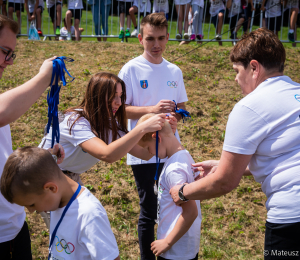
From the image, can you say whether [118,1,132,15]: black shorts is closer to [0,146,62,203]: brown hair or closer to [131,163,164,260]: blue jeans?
[131,163,164,260]: blue jeans

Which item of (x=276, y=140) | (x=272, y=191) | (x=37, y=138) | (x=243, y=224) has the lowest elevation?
(x=243, y=224)

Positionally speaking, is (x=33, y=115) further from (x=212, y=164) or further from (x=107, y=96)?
(x=212, y=164)

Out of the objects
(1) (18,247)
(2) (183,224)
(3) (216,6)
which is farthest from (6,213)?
(3) (216,6)

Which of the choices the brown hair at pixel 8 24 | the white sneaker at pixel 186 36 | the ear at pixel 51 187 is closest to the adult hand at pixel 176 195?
the ear at pixel 51 187

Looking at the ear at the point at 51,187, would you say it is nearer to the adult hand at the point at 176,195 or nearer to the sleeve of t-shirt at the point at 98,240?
the sleeve of t-shirt at the point at 98,240

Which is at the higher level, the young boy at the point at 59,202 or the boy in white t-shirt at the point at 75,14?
the boy in white t-shirt at the point at 75,14

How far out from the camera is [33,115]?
661 centimetres

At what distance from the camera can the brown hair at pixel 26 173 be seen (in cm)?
167

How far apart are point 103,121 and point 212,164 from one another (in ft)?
3.21

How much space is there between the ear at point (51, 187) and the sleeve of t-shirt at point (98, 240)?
0.87ft

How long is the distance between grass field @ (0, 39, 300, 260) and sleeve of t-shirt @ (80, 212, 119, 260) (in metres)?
2.25

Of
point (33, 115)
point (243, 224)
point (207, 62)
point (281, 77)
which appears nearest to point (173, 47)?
point (207, 62)

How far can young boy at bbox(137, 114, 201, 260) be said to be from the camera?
7.47 ft

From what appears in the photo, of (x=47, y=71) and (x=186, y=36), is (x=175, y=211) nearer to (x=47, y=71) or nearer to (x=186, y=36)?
(x=47, y=71)
